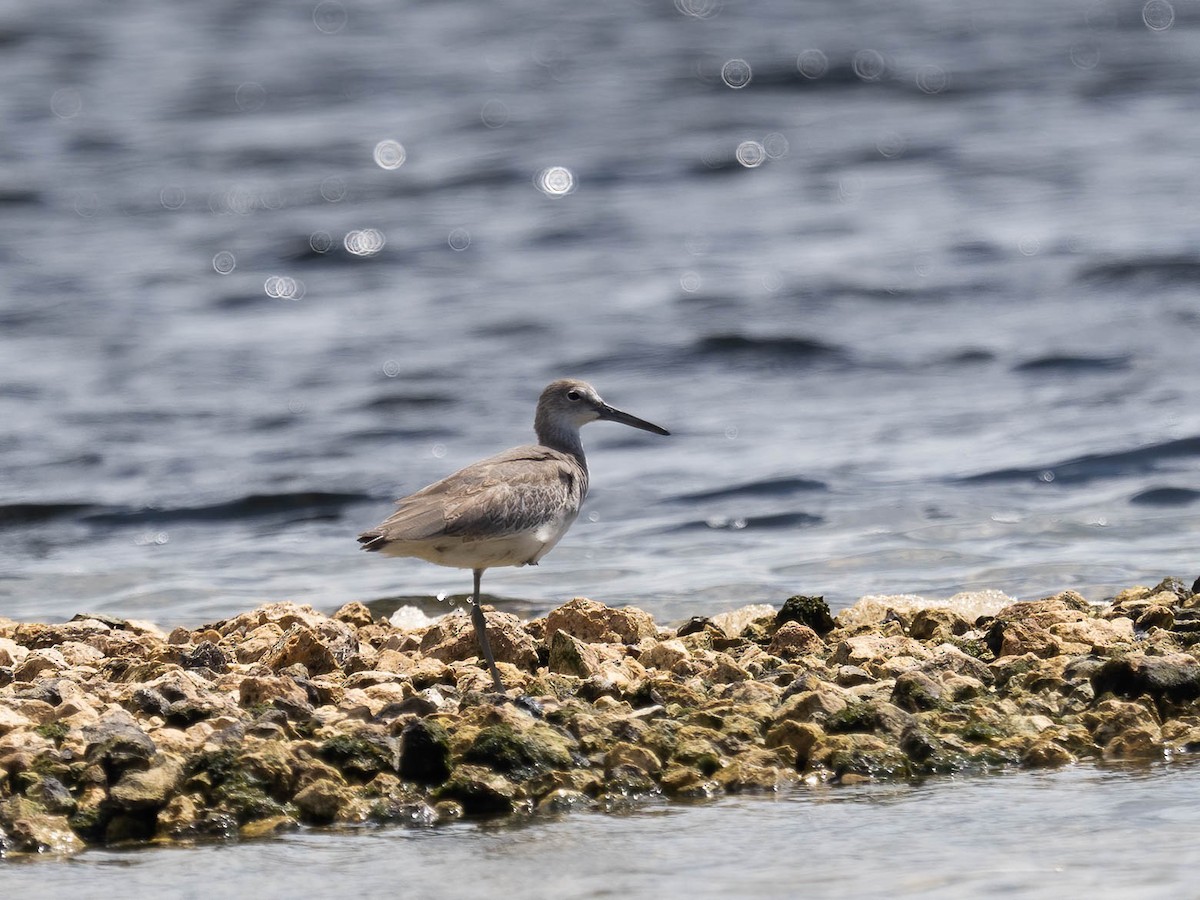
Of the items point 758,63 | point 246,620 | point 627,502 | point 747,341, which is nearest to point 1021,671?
point 246,620

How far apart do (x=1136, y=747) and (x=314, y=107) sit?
79.6ft

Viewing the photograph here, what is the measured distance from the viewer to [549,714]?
6734 millimetres

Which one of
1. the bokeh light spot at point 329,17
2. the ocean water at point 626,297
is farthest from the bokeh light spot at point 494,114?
the bokeh light spot at point 329,17

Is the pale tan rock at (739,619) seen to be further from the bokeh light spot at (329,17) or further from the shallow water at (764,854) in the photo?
the bokeh light spot at (329,17)

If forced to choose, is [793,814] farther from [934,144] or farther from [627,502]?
[934,144]

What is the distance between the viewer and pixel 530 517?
784 centimetres

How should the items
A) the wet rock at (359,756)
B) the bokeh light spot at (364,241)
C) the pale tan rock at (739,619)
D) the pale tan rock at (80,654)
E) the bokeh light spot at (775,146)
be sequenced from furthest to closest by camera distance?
the bokeh light spot at (775,146)
the bokeh light spot at (364,241)
the pale tan rock at (739,619)
the pale tan rock at (80,654)
the wet rock at (359,756)

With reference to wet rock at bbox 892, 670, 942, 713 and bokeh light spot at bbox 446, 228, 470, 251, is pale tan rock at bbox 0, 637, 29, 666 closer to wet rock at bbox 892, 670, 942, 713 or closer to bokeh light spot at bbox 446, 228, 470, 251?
wet rock at bbox 892, 670, 942, 713

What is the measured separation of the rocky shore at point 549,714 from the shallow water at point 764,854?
166 mm

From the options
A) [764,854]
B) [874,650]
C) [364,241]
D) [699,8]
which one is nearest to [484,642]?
[874,650]

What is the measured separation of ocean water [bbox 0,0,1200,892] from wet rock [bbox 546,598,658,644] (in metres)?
1.42

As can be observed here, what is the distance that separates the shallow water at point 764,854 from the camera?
5328mm

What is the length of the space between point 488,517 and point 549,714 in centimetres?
115

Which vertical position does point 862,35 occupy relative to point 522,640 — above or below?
above
